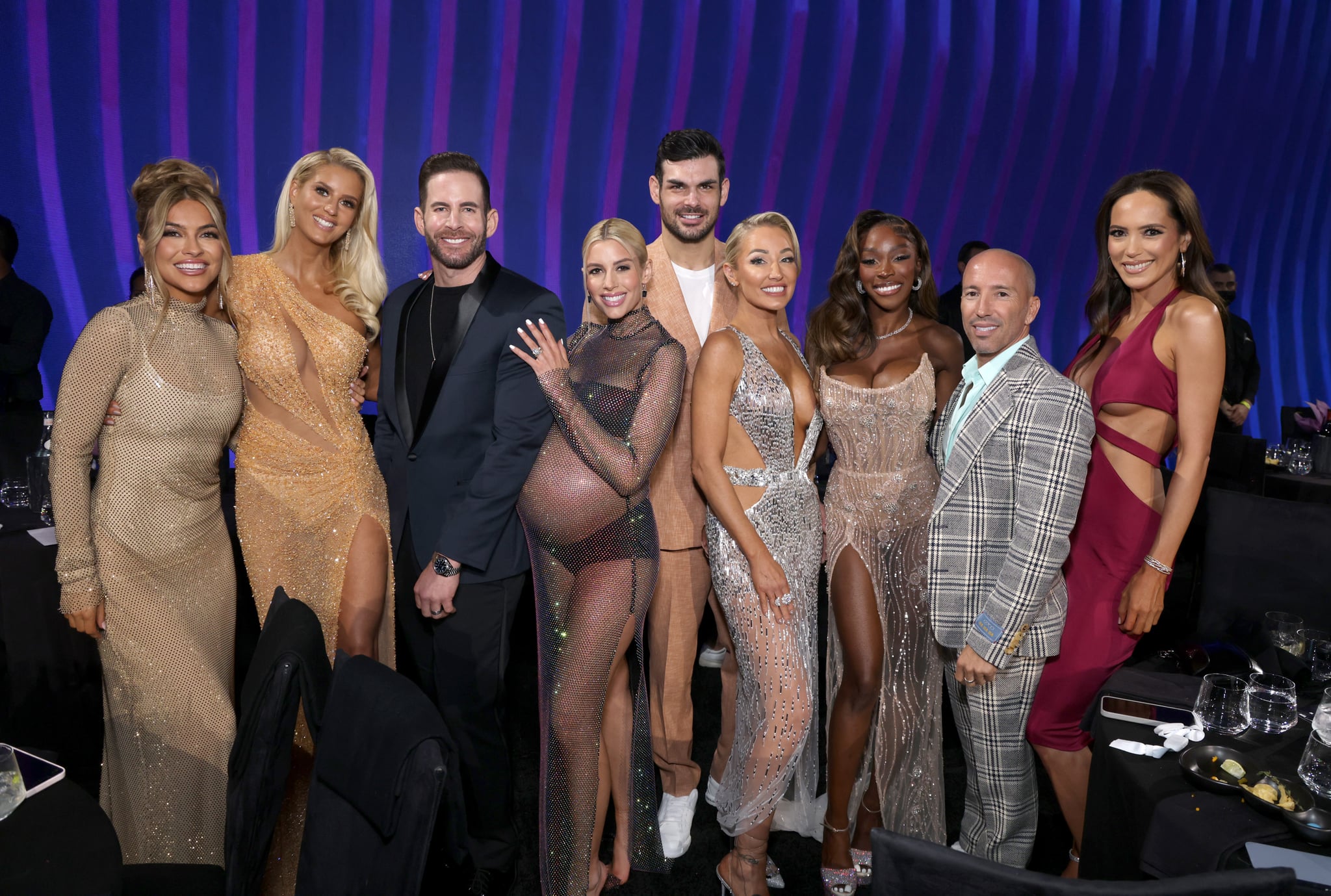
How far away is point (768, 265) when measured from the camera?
260cm

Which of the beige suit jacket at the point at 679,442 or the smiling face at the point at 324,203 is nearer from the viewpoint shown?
the smiling face at the point at 324,203

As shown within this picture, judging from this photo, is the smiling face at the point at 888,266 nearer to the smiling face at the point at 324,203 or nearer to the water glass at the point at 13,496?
the smiling face at the point at 324,203

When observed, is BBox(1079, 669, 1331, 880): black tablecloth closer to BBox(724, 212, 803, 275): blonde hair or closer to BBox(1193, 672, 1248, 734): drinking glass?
BBox(1193, 672, 1248, 734): drinking glass

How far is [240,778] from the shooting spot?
1.74 meters

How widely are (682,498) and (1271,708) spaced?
66.0 inches

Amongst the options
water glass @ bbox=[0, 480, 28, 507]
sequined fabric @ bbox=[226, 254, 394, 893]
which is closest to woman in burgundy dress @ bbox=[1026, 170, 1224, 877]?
sequined fabric @ bbox=[226, 254, 394, 893]

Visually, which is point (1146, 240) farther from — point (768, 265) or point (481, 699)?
point (481, 699)

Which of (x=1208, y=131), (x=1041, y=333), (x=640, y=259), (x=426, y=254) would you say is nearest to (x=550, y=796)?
(x=640, y=259)

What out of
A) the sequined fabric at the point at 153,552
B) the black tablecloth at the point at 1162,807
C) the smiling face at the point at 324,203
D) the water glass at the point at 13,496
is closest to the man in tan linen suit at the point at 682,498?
the smiling face at the point at 324,203

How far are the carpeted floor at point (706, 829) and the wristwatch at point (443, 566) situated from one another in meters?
1.00

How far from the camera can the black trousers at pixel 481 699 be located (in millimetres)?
2668

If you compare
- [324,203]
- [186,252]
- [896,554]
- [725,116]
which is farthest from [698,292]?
[725,116]

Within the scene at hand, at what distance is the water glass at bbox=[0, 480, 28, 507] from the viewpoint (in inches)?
139

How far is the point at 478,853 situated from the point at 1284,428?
19.5 feet
